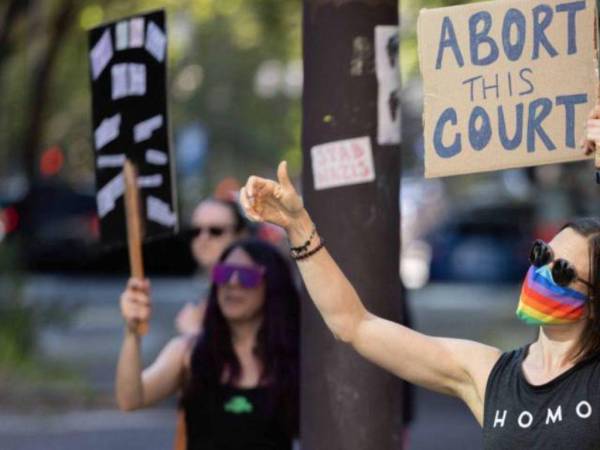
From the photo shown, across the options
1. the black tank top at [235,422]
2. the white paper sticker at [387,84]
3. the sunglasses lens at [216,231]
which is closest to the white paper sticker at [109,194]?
the black tank top at [235,422]

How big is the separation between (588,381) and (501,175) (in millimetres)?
26246

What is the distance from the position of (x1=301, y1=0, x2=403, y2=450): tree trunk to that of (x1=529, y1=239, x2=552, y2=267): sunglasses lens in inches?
41.9

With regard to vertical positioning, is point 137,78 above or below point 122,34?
below

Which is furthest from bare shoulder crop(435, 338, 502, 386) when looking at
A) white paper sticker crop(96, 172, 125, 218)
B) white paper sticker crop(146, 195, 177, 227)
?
white paper sticker crop(96, 172, 125, 218)

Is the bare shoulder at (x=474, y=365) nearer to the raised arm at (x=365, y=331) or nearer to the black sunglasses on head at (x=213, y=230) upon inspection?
the raised arm at (x=365, y=331)

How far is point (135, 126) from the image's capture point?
5.94 m

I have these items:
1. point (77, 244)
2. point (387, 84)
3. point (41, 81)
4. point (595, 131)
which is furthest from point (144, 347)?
point (595, 131)

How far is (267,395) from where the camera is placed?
5.70 m

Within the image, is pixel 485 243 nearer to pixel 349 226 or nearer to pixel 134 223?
pixel 134 223

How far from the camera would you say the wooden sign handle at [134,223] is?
222 inches

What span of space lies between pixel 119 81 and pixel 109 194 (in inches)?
15.4

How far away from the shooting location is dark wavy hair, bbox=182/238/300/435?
5.72 metres

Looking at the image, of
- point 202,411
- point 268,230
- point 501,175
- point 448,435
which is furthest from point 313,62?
point 501,175

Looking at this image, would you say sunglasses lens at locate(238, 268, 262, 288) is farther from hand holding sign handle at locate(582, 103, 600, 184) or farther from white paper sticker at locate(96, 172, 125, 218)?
hand holding sign handle at locate(582, 103, 600, 184)
